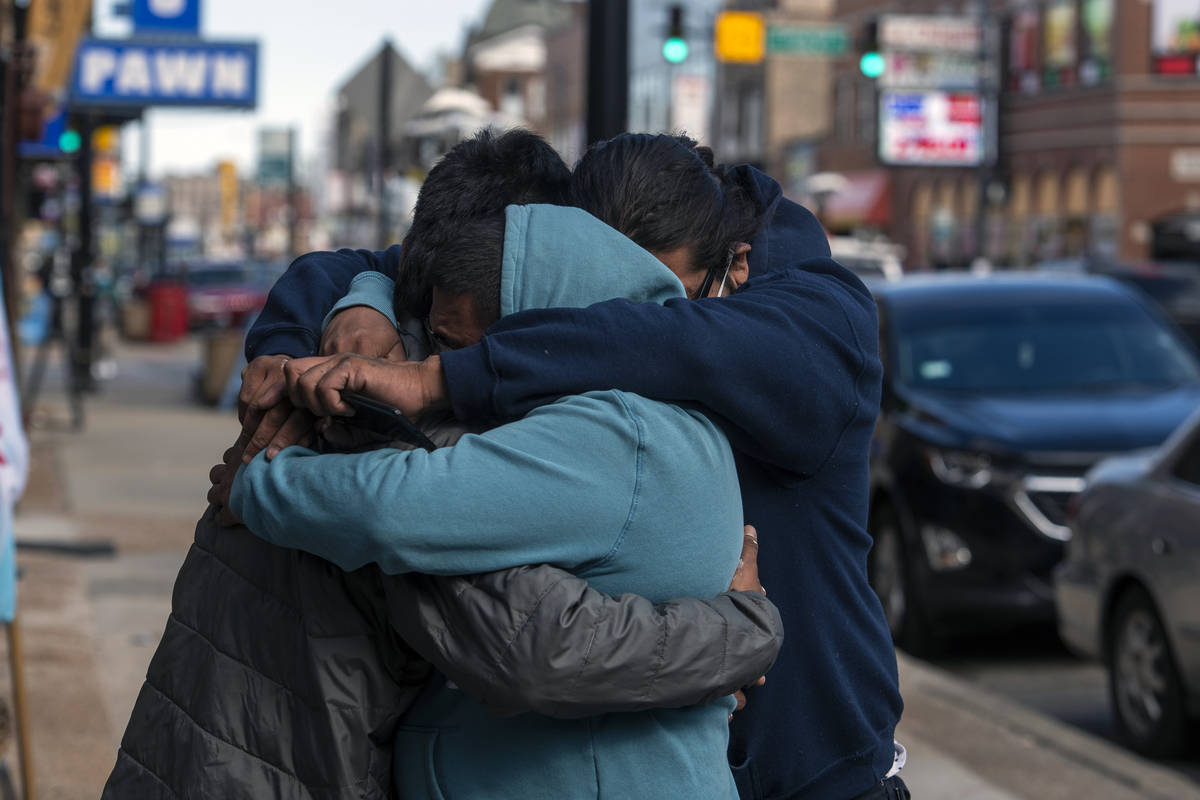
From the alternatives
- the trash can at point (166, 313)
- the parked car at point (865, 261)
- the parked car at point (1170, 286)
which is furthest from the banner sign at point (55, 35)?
the trash can at point (166, 313)

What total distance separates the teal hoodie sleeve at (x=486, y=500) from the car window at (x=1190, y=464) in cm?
530

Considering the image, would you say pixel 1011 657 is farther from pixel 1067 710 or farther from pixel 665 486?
pixel 665 486

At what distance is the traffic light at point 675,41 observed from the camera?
60.8 ft

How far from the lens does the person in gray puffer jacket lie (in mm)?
2051

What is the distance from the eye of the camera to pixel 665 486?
210 cm

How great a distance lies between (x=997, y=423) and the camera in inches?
344

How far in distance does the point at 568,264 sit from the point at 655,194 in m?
0.18

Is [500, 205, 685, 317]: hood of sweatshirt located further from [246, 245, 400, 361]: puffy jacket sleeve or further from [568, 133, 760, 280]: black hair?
[246, 245, 400, 361]: puffy jacket sleeve

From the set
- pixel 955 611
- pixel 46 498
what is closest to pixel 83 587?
pixel 46 498

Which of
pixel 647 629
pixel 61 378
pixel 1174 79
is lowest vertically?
pixel 61 378

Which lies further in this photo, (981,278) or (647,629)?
(981,278)

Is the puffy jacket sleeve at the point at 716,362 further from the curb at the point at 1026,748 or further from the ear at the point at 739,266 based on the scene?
the curb at the point at 1026,748

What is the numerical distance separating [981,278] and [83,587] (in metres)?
5.40

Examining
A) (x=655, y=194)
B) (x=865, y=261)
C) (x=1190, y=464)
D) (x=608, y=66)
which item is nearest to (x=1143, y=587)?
(x=1190, y=464)
